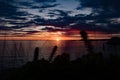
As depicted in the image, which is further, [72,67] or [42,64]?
[42,64]

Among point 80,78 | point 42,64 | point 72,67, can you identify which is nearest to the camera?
point 80,78

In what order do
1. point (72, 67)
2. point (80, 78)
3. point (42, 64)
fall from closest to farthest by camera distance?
1. point (80, 78)
2. point (72, 67)
3. point (42, 64)

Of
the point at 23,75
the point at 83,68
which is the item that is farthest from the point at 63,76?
the point at 23,75

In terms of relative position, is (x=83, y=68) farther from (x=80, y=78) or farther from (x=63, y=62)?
(x=63, y=62)

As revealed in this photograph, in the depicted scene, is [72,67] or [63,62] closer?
[72,67]

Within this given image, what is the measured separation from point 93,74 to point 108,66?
1.33 feet

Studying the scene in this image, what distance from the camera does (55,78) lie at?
145 inches

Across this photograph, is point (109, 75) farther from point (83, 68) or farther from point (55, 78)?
point (55, 78)

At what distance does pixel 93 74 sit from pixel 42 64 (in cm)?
101

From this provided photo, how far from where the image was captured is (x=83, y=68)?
386cm

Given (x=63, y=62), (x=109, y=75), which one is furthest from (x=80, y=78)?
(x=63, y=62)

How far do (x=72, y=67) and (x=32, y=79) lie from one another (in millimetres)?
737

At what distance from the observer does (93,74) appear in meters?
3.72

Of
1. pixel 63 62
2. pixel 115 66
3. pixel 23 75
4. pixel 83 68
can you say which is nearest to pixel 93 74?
pixel 83 68
